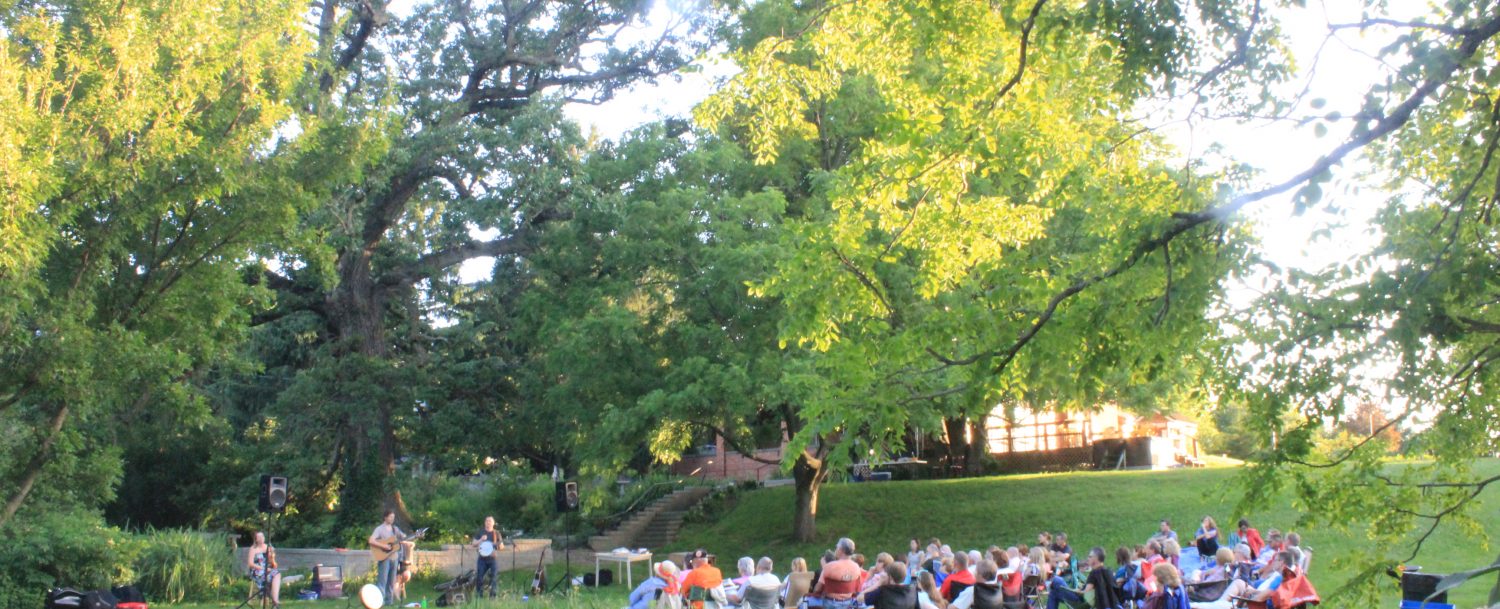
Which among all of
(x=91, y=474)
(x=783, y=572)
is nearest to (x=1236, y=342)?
(x=91, y=474)

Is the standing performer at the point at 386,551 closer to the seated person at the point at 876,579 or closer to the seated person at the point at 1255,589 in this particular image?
the seated person at the point at 876,579

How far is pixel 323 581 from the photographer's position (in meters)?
20.5

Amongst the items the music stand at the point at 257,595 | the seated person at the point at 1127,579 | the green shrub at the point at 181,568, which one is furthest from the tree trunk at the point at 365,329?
the seated person at the point at 1127,579

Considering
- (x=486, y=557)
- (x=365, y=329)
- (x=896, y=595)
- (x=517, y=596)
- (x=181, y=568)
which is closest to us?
(x=896, y=595)

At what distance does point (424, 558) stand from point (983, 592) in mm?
→ 15709

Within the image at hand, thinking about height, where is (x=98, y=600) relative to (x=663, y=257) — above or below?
below

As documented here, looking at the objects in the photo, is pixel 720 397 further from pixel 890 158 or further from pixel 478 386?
pixel 890 158

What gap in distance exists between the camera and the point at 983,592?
39.2 feet

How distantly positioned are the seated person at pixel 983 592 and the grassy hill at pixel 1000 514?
1037 cm

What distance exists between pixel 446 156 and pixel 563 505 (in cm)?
850

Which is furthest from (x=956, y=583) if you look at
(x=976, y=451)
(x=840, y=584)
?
(x=976, y=451)

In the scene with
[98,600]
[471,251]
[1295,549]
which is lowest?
[98,600]

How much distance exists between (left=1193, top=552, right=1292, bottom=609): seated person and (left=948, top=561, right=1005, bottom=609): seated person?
1928mm

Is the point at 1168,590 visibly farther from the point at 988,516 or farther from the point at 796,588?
the point at 988,516
